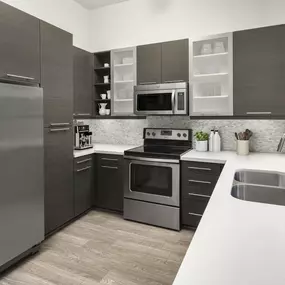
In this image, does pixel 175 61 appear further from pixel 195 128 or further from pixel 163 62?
pixel 195 128

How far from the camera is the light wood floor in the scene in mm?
2061

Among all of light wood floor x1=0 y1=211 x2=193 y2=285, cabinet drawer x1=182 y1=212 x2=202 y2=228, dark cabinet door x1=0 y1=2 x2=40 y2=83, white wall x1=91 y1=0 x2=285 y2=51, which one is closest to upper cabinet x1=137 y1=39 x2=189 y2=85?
white wall x1=91 y1=0 x2=285 y2=51

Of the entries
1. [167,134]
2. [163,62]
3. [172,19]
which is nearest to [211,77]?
[163,62]

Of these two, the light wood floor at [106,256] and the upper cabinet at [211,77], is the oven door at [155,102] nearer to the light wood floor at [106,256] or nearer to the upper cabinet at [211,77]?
the upper cabinet at [211,77]

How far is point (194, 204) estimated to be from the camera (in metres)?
2.81

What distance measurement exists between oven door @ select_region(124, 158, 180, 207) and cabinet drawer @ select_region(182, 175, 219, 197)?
94 mm

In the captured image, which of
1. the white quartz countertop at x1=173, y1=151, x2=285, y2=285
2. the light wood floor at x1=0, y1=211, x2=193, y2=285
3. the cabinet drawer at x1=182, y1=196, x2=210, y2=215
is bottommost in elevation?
the light wood floor at x1=0, y1=211, x2=193, y2=285

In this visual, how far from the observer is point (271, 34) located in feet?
8.59

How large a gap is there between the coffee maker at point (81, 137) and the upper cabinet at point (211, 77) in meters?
1.49

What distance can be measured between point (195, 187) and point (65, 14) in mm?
3049

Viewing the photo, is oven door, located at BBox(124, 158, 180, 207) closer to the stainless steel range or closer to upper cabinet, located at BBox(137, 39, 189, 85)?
the stainless steel range

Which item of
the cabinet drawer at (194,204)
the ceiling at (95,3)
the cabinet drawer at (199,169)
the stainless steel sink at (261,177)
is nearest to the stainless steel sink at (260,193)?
the stainless steel sink at (261,177)

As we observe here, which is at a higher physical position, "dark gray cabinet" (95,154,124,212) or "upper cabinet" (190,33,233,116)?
"upper cabinet" (190,33,233,116)

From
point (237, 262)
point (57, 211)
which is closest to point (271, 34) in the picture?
point (237, 262)
